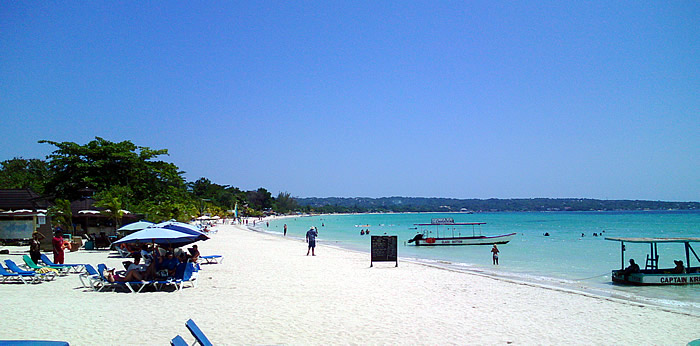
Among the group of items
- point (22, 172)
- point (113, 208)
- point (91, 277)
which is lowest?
point (91, 277)

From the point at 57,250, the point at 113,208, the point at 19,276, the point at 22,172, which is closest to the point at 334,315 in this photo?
the point at 19,276

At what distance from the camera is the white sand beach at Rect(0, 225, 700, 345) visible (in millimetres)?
7457

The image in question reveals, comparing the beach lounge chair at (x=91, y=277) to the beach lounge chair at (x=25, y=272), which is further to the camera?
the beach lounge chair at (x=25, y=272)

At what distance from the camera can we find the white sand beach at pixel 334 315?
7.46 meters

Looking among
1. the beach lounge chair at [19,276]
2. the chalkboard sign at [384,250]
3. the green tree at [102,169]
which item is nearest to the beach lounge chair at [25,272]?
the beach lounge chair at [19,276]

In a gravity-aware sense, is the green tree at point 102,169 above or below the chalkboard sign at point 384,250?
above

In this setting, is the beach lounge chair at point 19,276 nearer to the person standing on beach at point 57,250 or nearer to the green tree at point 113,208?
the person standing on beach at point 57,250

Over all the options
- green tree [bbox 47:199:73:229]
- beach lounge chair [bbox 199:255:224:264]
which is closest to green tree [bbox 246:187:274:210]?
green tree [bbox 47:199:73:229]

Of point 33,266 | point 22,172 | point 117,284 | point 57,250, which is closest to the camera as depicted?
point 117,284

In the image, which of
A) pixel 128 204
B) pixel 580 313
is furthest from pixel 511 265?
pixel 128 204

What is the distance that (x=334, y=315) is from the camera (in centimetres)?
909

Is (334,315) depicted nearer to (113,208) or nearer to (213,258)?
(213,258)

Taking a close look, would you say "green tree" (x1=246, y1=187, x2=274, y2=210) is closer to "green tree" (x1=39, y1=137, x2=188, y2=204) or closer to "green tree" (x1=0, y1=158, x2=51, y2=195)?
"green tree" (x1=0, y1=158, x2=51, y2=195)

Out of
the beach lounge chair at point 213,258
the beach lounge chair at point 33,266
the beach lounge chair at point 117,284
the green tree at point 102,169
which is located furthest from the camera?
the green tree at point 102,169
